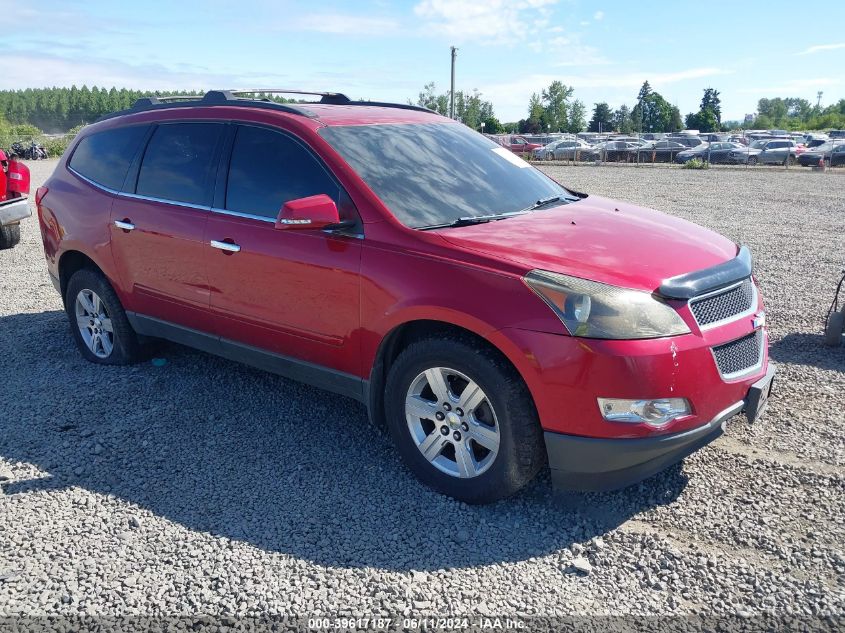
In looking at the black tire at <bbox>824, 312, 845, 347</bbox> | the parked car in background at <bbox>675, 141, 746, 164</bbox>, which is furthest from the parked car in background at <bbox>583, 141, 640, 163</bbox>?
the black tire at <bbox>824, 312, 845, 347</bbox>

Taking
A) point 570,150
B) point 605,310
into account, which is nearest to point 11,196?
point 605,310

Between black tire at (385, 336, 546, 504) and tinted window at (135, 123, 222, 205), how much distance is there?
192 cm

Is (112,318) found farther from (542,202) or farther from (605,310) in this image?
(605,310)

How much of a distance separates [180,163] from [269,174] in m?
0.91

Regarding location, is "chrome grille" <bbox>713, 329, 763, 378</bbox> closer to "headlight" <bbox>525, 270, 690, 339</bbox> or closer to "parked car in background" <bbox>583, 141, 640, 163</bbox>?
"headlight" <bbox>525, 270, 690, 339</bbox>

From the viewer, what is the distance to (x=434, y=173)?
435 cm

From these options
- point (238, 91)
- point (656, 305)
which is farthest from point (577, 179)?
point (656, 305)

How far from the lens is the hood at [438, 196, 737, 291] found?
3.42 m

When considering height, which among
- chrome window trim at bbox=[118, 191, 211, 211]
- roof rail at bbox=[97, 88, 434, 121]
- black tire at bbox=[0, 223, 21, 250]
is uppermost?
roof rail at bbox=[97, 88, 434, 121]

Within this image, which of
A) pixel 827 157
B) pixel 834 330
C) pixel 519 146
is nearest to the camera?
pixel 834 330

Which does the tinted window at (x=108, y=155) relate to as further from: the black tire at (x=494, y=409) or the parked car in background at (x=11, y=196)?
the parked car in background at (x=11, y=196)

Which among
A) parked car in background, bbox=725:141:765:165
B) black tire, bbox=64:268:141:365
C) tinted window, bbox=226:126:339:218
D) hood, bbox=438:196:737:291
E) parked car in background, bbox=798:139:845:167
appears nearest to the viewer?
hood, bbox=438:196:737:291

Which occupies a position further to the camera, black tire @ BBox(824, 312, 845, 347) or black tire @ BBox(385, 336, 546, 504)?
black tire @ BBox(824, 312, 845, 347)

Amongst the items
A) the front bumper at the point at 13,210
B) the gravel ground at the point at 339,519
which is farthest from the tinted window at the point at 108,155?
the front bumper at the point at 13,210
